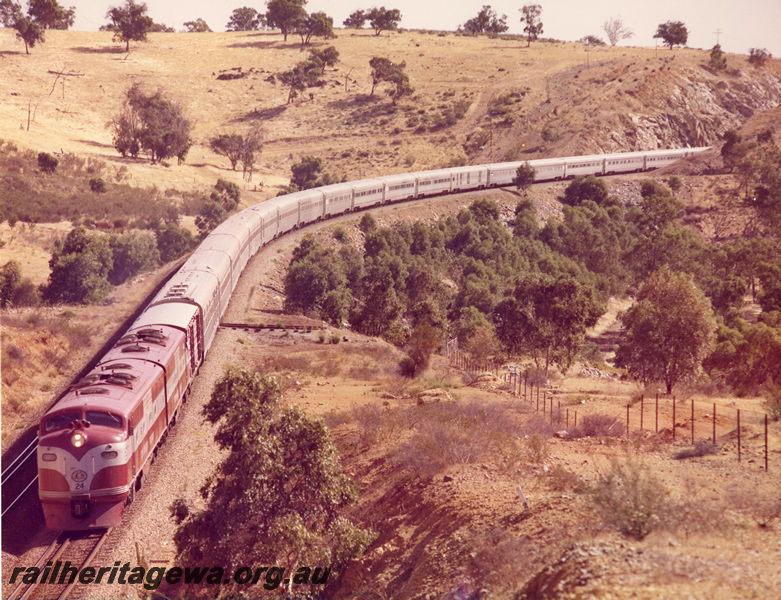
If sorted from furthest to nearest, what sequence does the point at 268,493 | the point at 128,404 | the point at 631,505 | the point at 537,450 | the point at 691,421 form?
the point at 691,421 < the point at 537,450 < the point at 128,404 < the point at 268,493 < the point at 631,505

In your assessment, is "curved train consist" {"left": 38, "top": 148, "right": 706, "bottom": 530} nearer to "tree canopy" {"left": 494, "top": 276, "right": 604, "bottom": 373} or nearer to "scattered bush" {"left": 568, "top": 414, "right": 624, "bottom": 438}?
"scattered bush" {"left": 568, "top": 414, "right": 624, "bottom": 438}

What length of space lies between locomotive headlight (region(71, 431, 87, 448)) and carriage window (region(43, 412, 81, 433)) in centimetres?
41

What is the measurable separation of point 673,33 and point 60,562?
145090 mm

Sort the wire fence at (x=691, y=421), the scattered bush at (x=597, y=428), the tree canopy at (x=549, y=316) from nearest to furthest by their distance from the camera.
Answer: the wire fence at (x=691, y=421)
the scattered bush at (x=597, y=428)
the tree canopy at (x=549, y=316)

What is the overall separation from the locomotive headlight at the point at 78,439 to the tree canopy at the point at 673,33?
14328cm

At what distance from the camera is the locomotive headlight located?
15984mm

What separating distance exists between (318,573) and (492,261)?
47634 millimetres

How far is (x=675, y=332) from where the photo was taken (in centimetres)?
2952

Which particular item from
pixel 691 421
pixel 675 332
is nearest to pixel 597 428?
pixel 691 421

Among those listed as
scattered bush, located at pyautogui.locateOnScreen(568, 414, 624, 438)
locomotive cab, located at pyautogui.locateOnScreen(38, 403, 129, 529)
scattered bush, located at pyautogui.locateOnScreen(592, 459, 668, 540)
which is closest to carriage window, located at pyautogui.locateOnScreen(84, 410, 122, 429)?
locomotive cab, located at pyautogui.locateOnScreen(38, 403, 129, 529)

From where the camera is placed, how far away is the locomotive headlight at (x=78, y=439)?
15984 mm

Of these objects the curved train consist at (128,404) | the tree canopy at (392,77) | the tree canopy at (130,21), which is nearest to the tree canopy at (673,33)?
the tree canopy at (392,77)

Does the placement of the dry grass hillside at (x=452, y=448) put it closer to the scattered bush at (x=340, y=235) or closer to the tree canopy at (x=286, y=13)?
the scattered bush at (x=340, y=235)

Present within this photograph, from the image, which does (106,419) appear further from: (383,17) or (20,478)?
(383,17)
